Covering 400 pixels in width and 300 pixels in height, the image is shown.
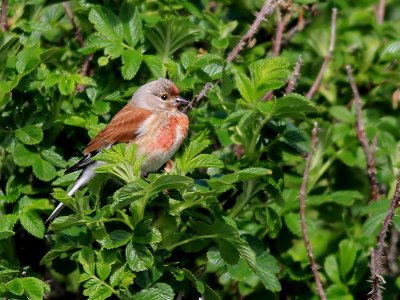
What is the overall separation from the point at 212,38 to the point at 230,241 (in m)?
1.22

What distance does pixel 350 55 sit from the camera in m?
5.10

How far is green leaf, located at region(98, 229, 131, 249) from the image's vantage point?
3.47m

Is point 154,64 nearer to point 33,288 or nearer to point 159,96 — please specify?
point 159,96

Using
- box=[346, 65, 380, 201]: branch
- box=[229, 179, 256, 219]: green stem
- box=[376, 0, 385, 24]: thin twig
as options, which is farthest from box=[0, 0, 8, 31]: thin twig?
box=[376, 0, 385, 24]: thin twig

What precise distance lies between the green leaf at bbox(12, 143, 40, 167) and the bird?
0.19 m

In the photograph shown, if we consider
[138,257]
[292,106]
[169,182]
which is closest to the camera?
[169,182]

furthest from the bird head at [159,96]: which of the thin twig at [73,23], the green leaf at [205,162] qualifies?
the green leaf at [205,162]

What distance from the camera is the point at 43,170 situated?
392 cm

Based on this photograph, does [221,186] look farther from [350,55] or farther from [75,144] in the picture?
[350,55]

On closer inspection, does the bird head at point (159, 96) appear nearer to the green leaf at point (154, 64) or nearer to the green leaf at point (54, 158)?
the green leaf at point (154, 64)

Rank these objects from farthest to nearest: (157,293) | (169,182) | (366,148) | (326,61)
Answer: (326,61), (366,148), (157,293), (169,182)

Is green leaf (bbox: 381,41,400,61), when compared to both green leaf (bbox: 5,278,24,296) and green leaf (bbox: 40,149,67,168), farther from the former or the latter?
green leaf (bbox: 5,278,24,296)

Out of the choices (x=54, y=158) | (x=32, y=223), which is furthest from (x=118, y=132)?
(x=32, y=223)

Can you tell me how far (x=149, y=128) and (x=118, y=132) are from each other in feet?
0.68
